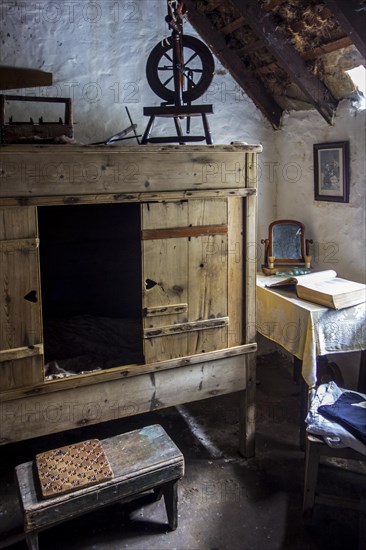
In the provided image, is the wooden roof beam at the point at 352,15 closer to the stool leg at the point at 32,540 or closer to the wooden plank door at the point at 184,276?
the wooden plank door at the point at 184,276

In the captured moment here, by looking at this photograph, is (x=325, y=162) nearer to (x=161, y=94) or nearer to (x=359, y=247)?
(x=359, y=247)

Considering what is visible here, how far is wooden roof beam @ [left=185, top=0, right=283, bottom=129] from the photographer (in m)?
3.76

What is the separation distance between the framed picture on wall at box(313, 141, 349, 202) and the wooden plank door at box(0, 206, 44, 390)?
7.41ft

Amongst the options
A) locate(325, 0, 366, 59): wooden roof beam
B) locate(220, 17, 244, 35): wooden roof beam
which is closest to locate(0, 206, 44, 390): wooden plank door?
locate(325, 0, 366, 59): wooden roof beam

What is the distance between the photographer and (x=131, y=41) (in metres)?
3.76

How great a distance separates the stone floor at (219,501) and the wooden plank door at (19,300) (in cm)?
83

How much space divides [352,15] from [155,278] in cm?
168

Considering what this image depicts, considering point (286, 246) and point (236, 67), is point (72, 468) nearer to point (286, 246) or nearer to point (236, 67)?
point (286, 246)

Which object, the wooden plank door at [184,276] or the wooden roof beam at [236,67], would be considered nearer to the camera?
the wooden plank door at [184,276]

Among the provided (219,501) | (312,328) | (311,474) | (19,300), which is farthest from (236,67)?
(219,501)

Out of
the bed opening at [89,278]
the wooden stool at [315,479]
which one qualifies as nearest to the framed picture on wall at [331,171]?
the bed opening at [89,278]

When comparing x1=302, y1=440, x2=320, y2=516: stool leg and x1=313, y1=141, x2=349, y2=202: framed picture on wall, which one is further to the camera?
x1=313, y1=141, x2=349, y2=202: framed picture on wall

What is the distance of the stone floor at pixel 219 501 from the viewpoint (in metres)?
2.55

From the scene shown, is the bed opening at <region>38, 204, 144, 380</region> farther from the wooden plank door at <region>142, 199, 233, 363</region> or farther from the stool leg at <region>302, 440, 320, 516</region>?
the stool leg at <region>302, 440, 320, 516</region>
